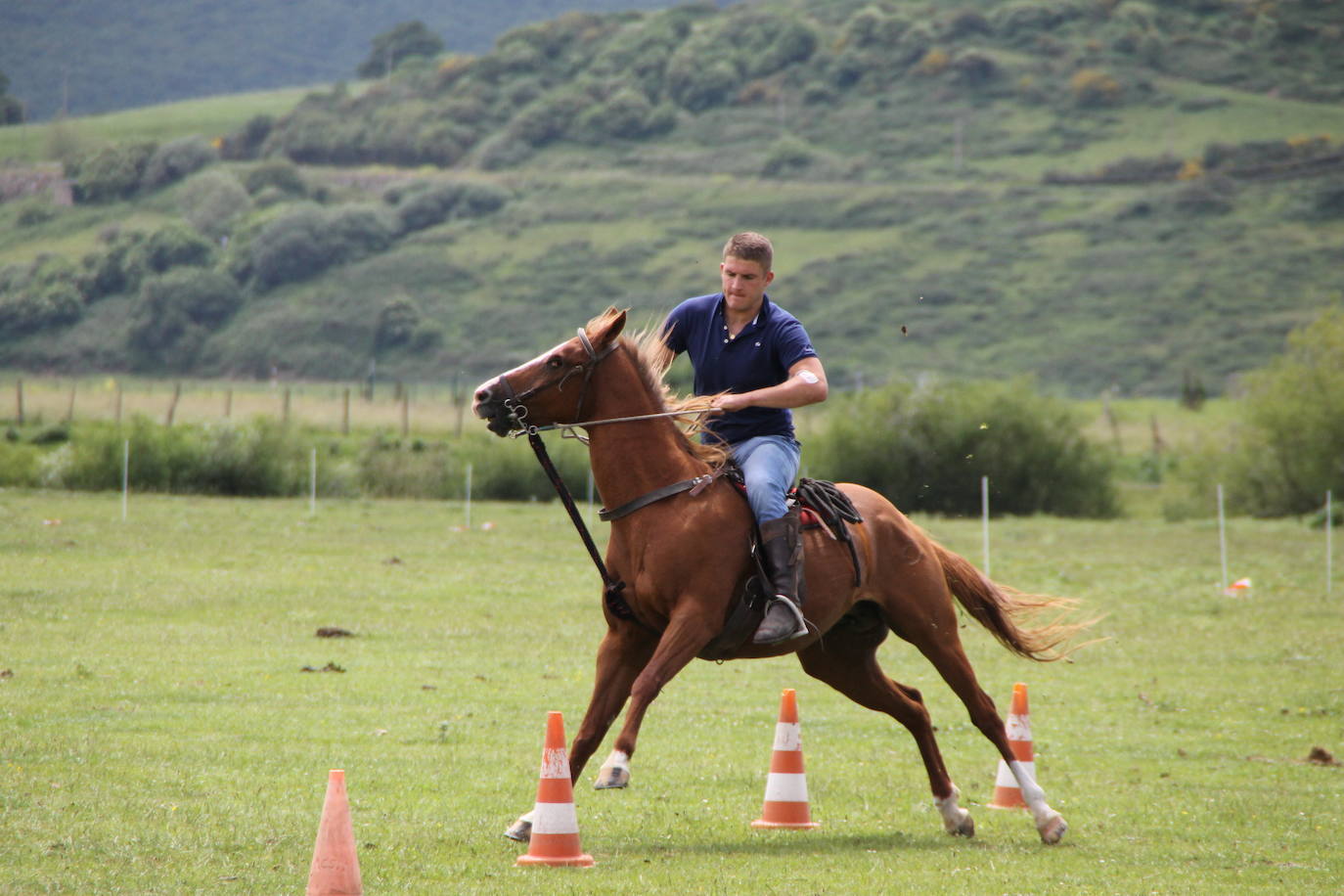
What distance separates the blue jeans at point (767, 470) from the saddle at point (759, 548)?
10cm

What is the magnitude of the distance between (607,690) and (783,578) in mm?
1206

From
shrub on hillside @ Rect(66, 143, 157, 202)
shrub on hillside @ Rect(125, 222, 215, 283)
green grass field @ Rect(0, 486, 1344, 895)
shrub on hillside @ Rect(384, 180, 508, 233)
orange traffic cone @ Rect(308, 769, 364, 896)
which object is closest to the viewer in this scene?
orange traffic cone @ Rect(308, 769, 364, 896)

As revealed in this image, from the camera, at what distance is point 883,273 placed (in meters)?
123

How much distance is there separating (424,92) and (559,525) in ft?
545

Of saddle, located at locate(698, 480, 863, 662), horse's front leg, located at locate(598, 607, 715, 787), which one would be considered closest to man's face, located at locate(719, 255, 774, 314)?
saddle, located at locate(698, 480, 863, 662)

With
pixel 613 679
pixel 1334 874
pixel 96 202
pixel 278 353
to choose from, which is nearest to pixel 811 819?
pixel 613 679

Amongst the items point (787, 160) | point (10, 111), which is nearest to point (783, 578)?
point (787, 160)

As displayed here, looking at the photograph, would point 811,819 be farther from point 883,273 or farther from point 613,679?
point 883,273

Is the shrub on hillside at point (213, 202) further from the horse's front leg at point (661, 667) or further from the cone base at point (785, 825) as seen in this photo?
the horse's front leg at point (661, 667)

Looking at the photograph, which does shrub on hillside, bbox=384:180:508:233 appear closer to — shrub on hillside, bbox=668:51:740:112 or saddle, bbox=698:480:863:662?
shrub on hillside, bbox=668:51:740:112

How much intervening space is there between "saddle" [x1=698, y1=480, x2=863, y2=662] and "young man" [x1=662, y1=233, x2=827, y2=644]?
0.10m

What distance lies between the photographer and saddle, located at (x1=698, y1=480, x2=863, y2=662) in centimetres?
888

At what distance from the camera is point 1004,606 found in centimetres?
1064

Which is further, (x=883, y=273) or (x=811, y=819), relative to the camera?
(x=883, y=273)
